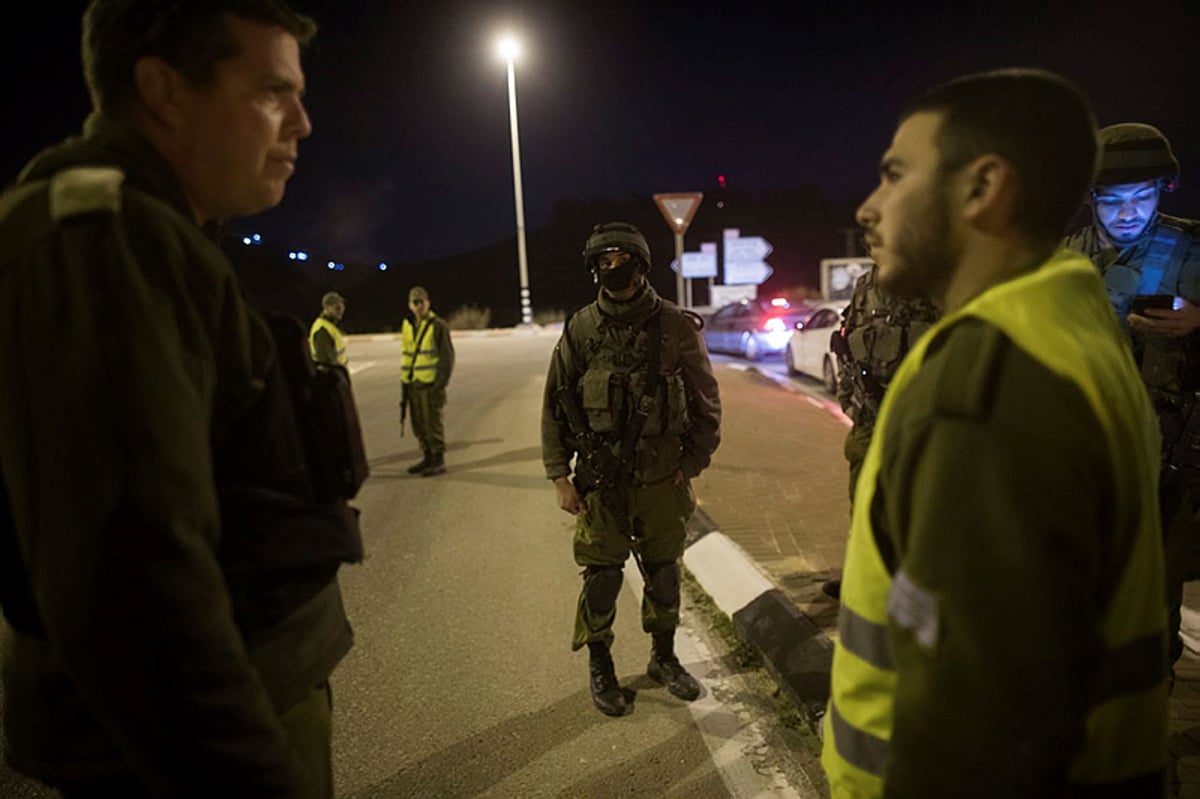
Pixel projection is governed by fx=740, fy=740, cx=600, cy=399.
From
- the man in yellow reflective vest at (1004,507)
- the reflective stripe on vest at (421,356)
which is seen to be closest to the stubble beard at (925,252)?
the man in yellow reflective vest at (1004,507)

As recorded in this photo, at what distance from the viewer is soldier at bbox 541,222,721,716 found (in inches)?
131

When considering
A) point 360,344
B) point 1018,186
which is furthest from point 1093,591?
point 360,344

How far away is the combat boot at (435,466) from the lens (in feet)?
25.6

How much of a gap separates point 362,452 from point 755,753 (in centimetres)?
223

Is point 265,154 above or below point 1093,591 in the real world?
above

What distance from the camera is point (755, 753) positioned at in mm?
2932

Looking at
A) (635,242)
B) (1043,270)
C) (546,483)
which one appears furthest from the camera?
(546,483)

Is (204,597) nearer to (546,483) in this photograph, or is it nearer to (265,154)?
(265,154)

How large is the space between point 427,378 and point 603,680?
17.8 feet

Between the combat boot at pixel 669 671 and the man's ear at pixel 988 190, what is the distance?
106 inches

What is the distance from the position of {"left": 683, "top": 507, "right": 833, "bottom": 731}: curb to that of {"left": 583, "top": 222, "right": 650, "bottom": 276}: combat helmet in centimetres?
191

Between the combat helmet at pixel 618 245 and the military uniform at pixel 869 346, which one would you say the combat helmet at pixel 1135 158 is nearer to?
the military uniform at pixel 869 346

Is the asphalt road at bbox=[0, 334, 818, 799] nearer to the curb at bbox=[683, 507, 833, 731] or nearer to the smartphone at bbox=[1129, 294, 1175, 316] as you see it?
the curb at bbox=[683, 507, 833, 731]

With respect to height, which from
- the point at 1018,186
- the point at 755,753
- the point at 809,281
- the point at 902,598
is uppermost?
the point at 1018,186
